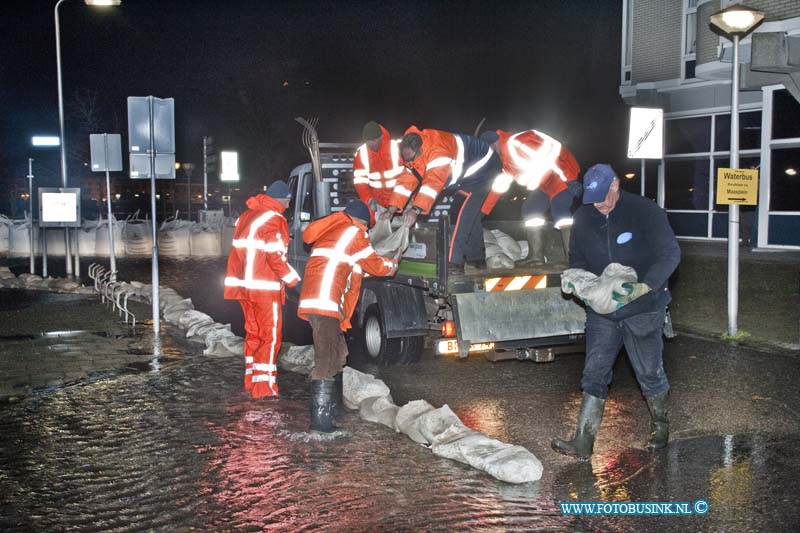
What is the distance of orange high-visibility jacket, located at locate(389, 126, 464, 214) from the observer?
27.0 ft

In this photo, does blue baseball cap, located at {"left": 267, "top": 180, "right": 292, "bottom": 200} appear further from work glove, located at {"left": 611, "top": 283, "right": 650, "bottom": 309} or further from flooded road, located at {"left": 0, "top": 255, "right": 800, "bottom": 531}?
work glove, located at {"left": 611, "top": 283, "right": 650, "bottom": 309}

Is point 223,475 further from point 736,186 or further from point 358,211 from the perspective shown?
point 736,186

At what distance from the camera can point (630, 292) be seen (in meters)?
5.48

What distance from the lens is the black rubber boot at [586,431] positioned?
591 cm

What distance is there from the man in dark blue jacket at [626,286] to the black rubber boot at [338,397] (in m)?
1.93

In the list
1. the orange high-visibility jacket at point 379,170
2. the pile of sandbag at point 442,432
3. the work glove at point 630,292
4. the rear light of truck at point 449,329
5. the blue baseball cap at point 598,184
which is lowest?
the pile of sandbag at point 442,432

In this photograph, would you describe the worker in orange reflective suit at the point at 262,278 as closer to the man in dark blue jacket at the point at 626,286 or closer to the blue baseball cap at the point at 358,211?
the blue baseball cap at the point at 358,211

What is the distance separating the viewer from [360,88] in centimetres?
4406

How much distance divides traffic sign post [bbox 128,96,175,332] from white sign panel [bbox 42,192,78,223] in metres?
8.66

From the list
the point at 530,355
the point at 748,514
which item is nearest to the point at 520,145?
the point at 530,355

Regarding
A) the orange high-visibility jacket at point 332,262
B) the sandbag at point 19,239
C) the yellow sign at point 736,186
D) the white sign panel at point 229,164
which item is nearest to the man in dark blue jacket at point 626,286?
the orange high-visibility jacket at point 332,262

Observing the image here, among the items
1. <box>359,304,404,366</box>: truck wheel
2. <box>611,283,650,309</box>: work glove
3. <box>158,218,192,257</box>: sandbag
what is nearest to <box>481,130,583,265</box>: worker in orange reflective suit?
<box>359,304,404,366</box>: truck wheel

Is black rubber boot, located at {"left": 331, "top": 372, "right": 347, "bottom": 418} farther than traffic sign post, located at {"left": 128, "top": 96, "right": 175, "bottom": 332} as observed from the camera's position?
No

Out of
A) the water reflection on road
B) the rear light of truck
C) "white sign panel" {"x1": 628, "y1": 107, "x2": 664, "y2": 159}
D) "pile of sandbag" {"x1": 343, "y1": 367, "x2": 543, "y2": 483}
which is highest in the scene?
"white sign panel" {"x1": 628, "y1": 107, "x2": 664, "y2": 159}
